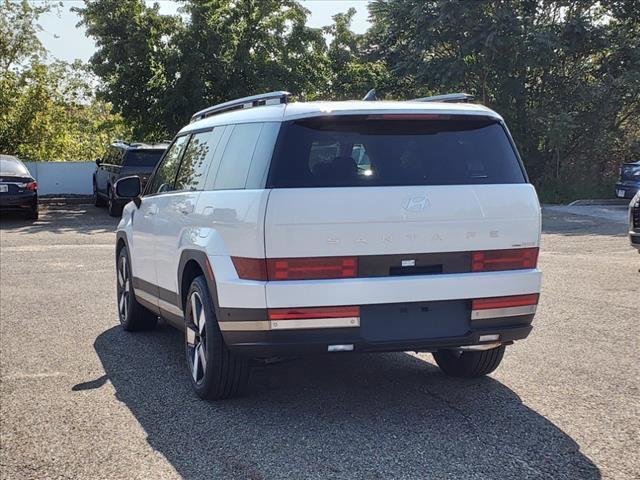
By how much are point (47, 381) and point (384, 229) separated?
2863mm

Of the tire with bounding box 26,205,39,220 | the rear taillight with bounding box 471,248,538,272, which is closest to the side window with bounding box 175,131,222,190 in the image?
the rear taillight with bounding box 471,248,538,272

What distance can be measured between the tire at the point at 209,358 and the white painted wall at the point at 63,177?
24.0m

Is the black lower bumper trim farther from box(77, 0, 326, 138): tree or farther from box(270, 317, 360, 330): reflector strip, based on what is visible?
box(77, 0, 326, 138): tree

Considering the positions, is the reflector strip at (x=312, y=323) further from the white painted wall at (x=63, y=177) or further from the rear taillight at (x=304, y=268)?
the white painted wall at (x=63, y=177)

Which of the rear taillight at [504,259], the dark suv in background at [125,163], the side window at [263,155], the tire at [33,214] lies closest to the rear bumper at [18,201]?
the tire at [33,214]

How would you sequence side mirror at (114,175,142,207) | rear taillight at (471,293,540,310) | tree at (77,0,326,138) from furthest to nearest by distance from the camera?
tree at (77,0,326,138)
side mirror at (114,175,142,207)
rear taillight at (471,293,540,310)

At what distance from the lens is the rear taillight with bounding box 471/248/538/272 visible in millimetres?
5059

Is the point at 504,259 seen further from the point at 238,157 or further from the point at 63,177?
the point at 63,177

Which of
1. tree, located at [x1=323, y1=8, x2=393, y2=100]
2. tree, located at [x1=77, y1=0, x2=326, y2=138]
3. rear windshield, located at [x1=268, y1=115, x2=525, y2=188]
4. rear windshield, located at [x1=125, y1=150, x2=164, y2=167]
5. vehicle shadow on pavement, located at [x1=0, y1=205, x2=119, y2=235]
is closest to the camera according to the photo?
rear windshield, located at [x1=268, y1=115, x2=525, y2=188]

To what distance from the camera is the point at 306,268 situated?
4.79m

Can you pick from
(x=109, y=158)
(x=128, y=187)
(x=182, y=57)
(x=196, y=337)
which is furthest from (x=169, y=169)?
(x=182, y=57)

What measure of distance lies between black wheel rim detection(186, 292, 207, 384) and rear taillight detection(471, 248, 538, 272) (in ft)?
5.63

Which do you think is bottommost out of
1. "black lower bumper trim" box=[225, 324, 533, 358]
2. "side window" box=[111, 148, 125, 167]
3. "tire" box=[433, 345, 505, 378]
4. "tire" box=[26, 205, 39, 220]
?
"tire" box=[26, 205, 39, 220]

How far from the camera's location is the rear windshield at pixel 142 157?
20328mm
